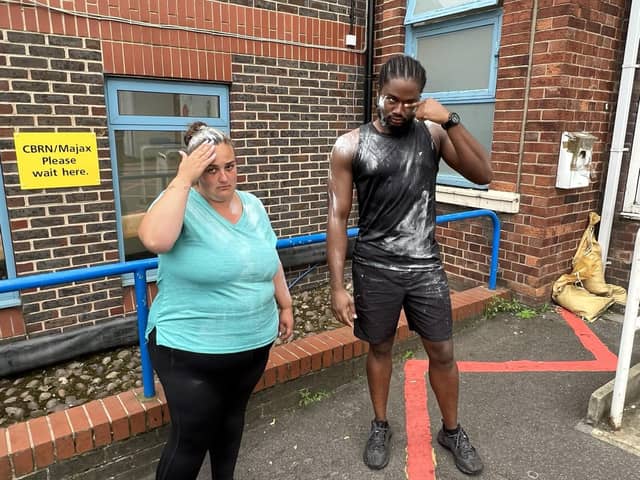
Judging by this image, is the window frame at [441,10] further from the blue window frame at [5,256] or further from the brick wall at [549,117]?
the blue window frame at [5,256]

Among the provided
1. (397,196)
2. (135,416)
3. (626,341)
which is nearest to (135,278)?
(135,416)

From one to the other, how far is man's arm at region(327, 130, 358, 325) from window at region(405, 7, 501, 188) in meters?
2.70

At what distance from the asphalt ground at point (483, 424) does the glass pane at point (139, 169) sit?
2102mm

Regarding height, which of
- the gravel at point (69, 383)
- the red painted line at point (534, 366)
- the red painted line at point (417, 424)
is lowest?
the gravel at point (69, 383)

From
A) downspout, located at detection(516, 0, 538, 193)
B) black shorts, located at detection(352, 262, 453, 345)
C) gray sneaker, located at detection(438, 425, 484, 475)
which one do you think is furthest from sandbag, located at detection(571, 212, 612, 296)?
black shorts, located at detection(352, 262, 453, 345)

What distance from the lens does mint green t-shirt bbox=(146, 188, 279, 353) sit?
5.38 feet

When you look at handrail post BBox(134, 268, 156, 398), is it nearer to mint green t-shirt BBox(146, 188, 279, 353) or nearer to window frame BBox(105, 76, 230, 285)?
mint green t-shirt BBox(146, 188, 279, 353)

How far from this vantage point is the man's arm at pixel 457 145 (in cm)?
197

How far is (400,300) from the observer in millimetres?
2264

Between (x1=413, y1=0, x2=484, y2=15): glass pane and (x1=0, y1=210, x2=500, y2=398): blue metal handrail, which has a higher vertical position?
(x1=413, y1=0, x2=484, y2=15): glass pane

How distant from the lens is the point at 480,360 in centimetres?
350

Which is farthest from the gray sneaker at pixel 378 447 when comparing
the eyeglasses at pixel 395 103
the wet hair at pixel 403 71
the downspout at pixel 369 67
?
the downspout at pixel 369 67

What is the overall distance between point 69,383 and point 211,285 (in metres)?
2.25

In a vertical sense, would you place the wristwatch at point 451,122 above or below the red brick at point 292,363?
above
